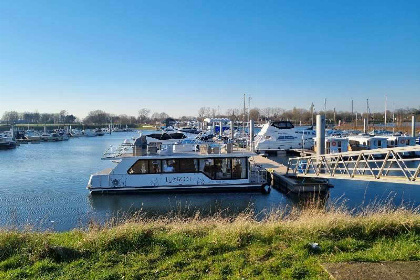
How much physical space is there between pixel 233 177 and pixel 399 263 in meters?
18.2

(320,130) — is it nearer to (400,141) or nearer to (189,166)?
(189,166)

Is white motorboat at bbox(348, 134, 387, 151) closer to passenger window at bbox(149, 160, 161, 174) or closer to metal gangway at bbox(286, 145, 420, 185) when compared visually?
metal gangway at bbox(286, 145, 420, 185)

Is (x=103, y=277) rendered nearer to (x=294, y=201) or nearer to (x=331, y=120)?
(x=294, y=201)

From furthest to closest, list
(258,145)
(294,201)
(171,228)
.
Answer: (258,145) → (294,201) → (171,228)

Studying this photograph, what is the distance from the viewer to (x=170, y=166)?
78.9 feet

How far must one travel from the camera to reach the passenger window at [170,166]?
23938 millimetres

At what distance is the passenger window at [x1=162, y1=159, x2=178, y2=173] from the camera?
23.9m

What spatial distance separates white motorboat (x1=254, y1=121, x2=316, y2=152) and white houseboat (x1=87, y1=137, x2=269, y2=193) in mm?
25657

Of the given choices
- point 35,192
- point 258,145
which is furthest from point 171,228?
point 258,145

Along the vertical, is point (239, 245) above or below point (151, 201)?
above

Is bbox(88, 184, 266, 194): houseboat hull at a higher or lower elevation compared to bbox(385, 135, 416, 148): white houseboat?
lower

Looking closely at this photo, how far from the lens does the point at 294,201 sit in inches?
862

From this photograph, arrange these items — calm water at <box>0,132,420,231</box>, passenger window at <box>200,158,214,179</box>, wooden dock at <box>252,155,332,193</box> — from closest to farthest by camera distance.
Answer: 1. calm water at <box>0,132,420,231</box>
2. wooden dock at <box>252,155,332,193</box>
3. passenger window at <box>200,158,214,179</box>

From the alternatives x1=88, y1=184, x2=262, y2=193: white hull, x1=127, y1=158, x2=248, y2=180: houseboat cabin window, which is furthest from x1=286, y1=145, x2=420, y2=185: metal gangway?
x1=127, y1=158, x2=248, y2=180: houseboat cabin window
